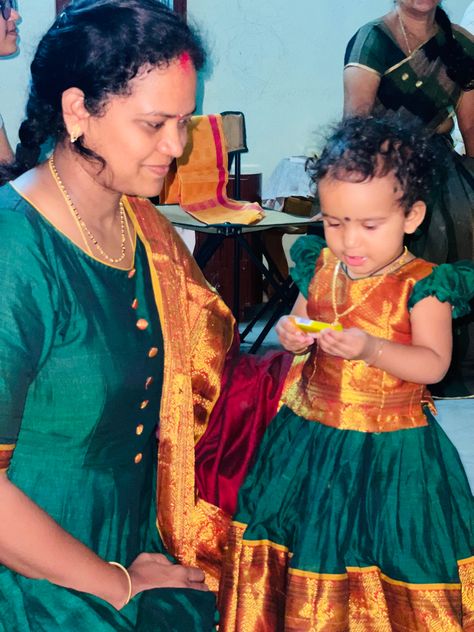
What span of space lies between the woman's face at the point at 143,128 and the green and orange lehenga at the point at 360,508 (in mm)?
587

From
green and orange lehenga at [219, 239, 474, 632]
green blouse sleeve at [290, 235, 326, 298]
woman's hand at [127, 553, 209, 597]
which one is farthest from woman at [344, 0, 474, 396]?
woman's hand at [127, 553, 209, 597]

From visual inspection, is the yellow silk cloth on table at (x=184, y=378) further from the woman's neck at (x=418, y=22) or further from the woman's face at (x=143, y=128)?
the woman's neck at (x=418, y=22)

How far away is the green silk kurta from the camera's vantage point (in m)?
1.23

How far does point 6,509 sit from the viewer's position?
1.20 m

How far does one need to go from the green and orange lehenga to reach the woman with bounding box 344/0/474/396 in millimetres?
1663

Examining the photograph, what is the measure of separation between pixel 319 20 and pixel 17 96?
1670 mm

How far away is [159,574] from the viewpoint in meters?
1.41

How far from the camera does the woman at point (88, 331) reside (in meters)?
1.23

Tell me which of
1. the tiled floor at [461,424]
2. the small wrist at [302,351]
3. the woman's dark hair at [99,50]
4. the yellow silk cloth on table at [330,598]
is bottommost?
the tiled floor at [461,424]

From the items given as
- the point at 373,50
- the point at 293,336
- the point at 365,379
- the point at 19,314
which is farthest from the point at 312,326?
the point at 373,50

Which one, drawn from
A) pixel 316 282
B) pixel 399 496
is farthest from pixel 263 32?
pixel 399 496

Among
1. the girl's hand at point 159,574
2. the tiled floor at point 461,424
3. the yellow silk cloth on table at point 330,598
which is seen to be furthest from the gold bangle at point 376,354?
the tiled floor at point 461,424

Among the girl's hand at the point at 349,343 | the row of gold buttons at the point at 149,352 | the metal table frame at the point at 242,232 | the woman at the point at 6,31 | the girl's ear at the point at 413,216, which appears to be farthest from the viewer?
the metal table frame at the point at 242,232

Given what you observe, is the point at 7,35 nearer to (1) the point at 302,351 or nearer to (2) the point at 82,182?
(1) the point at 302,351
